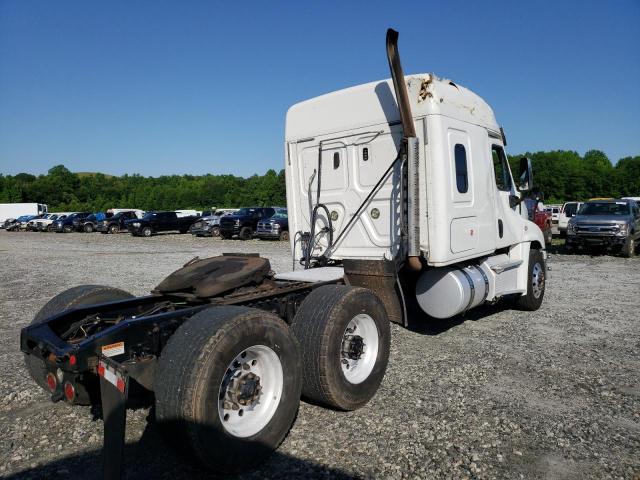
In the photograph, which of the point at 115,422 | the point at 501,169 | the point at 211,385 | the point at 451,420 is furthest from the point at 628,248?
the point at 115,422

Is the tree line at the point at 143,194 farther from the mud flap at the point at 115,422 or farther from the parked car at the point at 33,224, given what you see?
the mud flap at the point at 115,422

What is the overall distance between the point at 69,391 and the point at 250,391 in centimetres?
116

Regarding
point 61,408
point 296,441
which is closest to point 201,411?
point 296,441

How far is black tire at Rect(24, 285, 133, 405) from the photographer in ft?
12.7

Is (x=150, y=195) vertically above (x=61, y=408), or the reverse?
(x=150, y=195)

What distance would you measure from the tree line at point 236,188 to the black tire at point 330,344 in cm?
5284

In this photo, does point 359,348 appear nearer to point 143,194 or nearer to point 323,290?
point 323,290

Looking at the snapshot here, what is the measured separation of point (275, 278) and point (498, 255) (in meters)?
3.79

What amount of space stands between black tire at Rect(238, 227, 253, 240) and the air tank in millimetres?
21634

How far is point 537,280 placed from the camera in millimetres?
7816

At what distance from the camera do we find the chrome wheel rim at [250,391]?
10.6 feet

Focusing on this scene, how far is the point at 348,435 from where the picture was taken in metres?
3.72

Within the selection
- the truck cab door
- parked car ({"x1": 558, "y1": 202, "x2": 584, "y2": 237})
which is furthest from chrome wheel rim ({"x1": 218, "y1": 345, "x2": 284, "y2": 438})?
parked car ({"x1": 558, "y1": 202, "x2": 584, "y2": 237})

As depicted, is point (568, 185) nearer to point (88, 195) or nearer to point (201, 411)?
point (201, 411)
